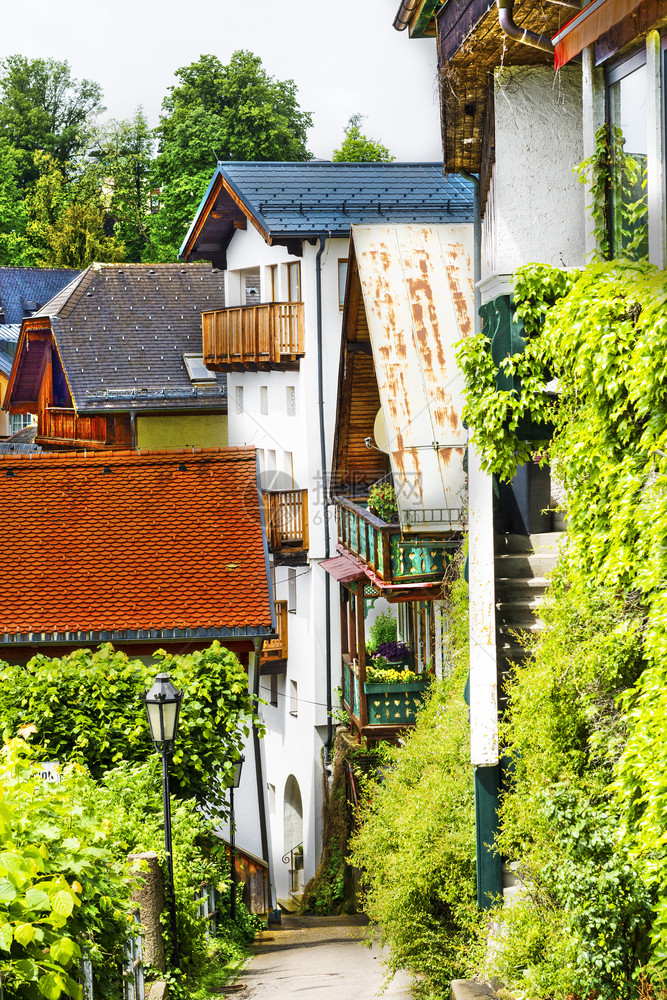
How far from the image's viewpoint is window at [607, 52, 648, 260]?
7.03 metres

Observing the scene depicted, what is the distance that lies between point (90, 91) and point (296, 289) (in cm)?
5301

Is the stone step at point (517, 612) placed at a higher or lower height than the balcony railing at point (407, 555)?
lower

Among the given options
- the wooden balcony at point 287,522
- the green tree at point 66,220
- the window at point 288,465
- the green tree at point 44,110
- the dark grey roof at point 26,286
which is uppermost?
the green tree at point 44,110

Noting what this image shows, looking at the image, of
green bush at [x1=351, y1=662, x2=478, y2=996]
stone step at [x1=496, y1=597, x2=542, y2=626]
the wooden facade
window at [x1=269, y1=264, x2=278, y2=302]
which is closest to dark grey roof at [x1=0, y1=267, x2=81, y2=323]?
window at [x1=269, y1=264, x2=278, y2=302]

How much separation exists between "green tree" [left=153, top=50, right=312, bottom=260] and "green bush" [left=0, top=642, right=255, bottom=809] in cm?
3885

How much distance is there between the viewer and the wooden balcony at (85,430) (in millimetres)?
29234

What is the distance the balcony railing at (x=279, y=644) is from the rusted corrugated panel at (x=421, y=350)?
29.5 feet

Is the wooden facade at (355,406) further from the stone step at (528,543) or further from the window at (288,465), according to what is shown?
the stone step at (528,543)

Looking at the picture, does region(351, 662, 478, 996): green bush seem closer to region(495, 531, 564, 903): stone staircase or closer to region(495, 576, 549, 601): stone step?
region(495, 531, 564, 903): stone staircase

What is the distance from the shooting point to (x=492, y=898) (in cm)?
851

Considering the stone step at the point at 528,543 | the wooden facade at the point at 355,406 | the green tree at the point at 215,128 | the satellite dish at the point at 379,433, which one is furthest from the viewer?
the green tree at the point at 215,128

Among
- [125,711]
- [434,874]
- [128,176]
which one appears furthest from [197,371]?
[128,176]

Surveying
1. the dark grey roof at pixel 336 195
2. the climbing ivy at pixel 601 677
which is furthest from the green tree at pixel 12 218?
the climbing ivy at pixel 601 677

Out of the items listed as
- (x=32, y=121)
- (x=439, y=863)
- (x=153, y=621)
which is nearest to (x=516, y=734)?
(x=439, y=863)
